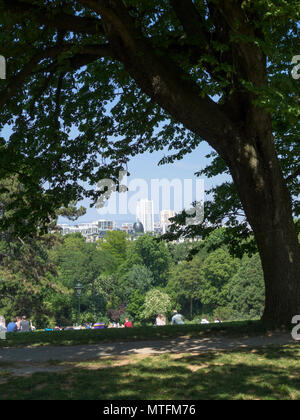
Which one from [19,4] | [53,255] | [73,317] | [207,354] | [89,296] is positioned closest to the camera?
[207,354]

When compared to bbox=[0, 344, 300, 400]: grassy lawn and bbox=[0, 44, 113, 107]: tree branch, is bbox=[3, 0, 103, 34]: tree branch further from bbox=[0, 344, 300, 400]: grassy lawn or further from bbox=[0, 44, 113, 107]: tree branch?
bbox=[0, 344, 300, 400]: grassy lawn

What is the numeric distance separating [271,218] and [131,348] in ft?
12.3

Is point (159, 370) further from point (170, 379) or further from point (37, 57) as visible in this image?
point (37, 57)

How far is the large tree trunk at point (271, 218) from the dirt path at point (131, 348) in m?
0.89

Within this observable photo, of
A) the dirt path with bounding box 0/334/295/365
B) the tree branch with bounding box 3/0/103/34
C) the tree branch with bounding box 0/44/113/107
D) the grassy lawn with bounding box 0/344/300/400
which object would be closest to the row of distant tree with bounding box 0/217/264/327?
the tree branch with bounding box 0/44/113/107

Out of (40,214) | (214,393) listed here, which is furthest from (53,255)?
(214,393)

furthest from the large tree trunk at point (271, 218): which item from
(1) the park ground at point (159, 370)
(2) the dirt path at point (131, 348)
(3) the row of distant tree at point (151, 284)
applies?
(3) the row of distant tree at point (151, 284)

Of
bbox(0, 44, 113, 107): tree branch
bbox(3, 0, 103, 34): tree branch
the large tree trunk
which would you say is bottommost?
the large tree trunk

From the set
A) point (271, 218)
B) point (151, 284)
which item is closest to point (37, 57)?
point (271, 218)

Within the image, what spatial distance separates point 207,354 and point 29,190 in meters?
6.89

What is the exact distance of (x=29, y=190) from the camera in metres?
12.7

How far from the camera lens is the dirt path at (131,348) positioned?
8234mm

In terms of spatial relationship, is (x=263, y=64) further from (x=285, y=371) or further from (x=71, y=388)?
(x=71, y=388)

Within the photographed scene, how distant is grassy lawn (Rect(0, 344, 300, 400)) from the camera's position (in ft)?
17.3
